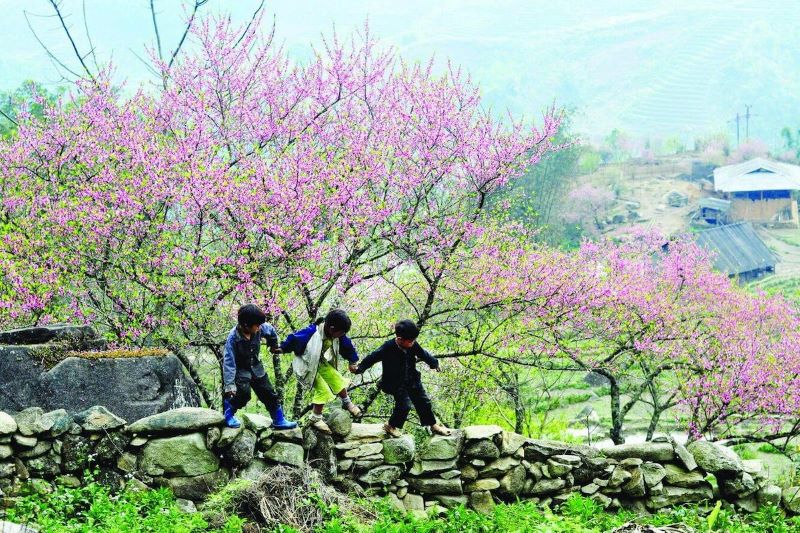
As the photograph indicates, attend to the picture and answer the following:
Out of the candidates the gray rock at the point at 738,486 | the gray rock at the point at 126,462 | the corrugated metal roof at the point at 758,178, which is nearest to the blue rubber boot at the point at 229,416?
the gray rock at the point at 126,462

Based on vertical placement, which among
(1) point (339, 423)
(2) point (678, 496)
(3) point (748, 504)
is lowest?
(3) point (748, 504)

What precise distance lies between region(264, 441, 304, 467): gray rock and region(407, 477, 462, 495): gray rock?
1291 millimetres

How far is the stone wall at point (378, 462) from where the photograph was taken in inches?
300

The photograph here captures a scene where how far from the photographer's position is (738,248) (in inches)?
2037

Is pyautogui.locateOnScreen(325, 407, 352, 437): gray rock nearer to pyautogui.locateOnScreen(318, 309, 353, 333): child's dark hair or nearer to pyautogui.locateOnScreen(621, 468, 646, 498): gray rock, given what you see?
pyautogui.locateOnScreen(318, 309, 353, 333): child's dark hair

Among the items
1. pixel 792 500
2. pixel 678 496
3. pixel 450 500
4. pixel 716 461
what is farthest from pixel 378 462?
pixel 792 500

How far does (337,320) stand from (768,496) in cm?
550

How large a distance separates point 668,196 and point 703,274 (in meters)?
53.2

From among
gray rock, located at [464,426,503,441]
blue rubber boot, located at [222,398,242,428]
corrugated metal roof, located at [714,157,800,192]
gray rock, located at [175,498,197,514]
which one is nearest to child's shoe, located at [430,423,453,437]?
gray rock, located at [464,426,503,441]

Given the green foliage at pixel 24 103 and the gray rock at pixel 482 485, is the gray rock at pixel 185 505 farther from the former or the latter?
the green foliage at pixel 24 103

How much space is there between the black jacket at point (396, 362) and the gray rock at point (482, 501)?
134 cm

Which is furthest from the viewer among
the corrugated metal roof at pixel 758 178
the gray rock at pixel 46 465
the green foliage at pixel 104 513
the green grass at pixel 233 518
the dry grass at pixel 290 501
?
the corrugated metal roof at pixel 758 178

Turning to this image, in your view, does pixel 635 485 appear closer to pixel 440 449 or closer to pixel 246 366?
pixel 440 449

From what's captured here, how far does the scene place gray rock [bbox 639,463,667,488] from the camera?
906cm
